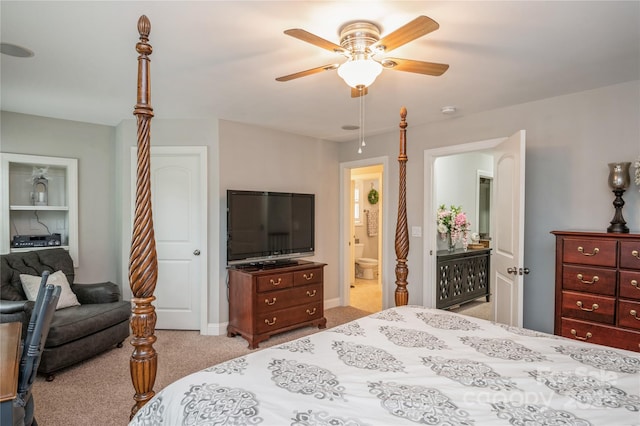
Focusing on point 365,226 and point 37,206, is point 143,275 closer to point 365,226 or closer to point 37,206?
point 37,206

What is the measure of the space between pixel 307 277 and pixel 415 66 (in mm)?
2682

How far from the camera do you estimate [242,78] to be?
270cm

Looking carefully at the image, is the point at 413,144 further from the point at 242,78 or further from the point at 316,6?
the point at 316,6

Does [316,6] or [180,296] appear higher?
[316,6]

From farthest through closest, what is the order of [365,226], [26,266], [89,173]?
1. [365,226]
2. [89,173]
3. [26,266]

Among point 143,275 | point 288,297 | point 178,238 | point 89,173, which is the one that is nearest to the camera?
point 143,275

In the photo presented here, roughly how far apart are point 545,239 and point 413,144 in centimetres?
178

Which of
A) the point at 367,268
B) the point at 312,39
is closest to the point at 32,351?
the point at 312,39

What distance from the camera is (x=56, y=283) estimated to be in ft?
10.8

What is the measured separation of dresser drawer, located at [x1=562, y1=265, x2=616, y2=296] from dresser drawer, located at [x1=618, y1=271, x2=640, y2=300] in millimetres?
42

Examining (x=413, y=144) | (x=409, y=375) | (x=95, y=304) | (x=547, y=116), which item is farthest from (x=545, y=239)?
(x=95, y=304)

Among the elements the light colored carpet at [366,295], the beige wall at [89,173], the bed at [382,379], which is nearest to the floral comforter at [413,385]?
the bed at [382,379]

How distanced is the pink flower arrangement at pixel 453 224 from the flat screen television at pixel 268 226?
1.81 meters

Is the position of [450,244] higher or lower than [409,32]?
lower
